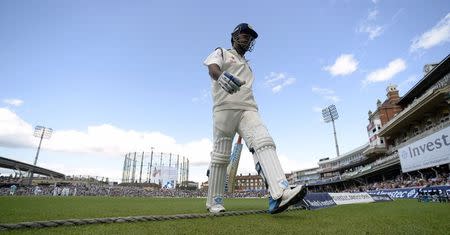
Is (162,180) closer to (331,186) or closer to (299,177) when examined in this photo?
(331,186)

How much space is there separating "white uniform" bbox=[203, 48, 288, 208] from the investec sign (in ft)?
61.8

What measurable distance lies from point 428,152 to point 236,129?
20.7 metres

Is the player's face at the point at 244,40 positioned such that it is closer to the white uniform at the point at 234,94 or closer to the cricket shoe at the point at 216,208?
the white uniform at the point at 234,94

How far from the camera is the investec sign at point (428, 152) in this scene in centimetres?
1734

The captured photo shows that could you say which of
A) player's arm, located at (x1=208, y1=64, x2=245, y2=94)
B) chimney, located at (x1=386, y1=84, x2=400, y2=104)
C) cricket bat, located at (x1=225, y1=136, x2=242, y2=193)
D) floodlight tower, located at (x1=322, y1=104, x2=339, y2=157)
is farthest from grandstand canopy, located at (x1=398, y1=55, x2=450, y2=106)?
player's arm, located at (x1=208, y1=64, x2=245, y2=94)

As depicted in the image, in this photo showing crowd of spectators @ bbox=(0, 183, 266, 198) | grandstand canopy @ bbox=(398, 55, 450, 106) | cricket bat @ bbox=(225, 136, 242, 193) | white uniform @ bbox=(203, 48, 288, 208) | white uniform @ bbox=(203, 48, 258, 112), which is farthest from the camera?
crowd of spectators @ bbox=(0, 183, 266, 198)

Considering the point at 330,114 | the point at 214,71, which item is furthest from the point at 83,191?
the point at 330,114

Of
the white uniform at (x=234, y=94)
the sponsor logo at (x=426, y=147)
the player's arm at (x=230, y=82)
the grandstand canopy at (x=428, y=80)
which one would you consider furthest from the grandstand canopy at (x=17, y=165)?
the grandstand canopy at (x=428, y=80)

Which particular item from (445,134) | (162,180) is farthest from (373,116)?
(162,180)

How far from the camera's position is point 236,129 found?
412 cm

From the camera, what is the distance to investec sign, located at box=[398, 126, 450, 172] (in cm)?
1734

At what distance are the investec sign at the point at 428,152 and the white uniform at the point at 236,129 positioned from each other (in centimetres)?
1882

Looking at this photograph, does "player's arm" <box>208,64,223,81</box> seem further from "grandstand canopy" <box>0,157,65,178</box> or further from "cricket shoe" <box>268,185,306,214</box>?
"grandstand canopy" <box>0,157,65,178</box>

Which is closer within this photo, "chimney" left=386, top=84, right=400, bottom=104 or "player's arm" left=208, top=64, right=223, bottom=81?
"player's arm" left=208, top=64, right=223, bottom=81
